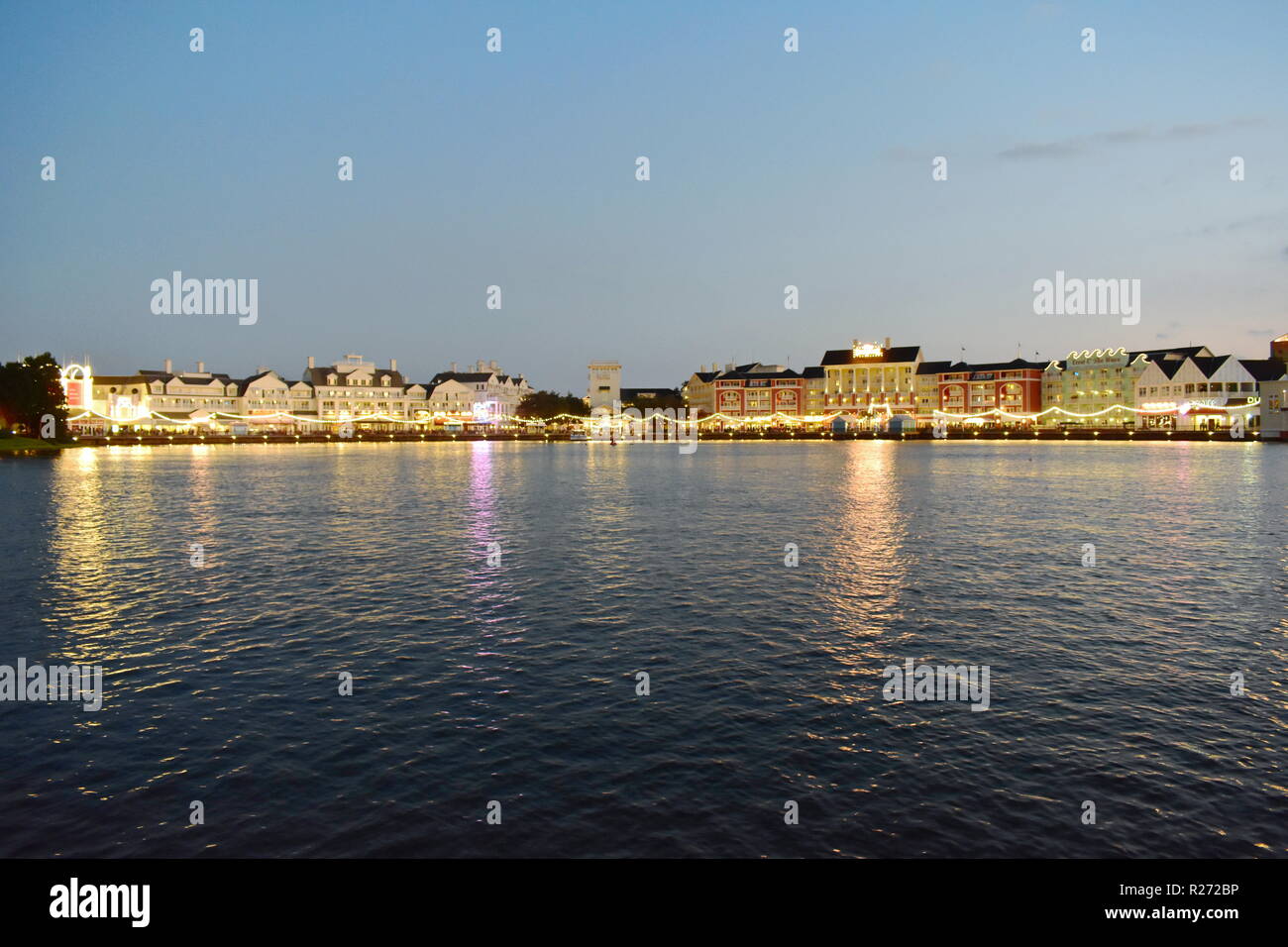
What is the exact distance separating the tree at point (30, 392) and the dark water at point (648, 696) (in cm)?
9452

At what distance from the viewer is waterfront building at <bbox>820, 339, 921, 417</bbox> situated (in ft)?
619

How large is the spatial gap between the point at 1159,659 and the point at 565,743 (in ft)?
41.3

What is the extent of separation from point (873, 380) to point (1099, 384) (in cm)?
4865

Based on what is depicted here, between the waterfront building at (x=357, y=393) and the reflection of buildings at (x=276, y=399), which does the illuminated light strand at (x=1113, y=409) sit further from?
the waterfront building at (x=357, y=393)

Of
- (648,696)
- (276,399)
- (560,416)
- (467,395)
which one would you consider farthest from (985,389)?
(648,696)

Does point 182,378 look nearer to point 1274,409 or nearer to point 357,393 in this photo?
point 357,393

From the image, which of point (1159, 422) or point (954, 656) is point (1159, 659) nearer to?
point (954, 656)

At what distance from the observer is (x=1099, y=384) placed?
549ft

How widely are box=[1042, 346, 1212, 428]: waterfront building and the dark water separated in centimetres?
15004

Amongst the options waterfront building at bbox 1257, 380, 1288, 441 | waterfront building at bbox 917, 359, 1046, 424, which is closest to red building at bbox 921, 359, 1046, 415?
waterfront building at bbox 917, 359, 1046, 424

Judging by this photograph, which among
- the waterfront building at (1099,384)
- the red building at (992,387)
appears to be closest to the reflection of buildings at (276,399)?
the red building at (992,387)

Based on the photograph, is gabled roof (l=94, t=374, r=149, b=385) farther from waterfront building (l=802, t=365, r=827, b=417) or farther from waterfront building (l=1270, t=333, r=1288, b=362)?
waterfront building (l=1270, t=333, r=1288, b=362)

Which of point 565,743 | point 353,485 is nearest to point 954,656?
point 565,743
